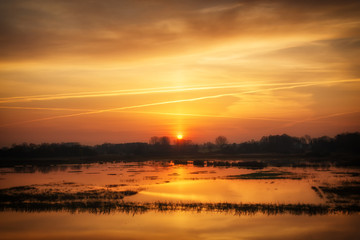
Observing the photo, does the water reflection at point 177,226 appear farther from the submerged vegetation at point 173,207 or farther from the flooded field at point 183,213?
the submerged vegetation at point 173,207

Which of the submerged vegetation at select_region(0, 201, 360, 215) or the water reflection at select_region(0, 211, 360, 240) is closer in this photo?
the water reflection at select_region(0, 211, 360, 240)

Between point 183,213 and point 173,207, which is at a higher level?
point 173,207

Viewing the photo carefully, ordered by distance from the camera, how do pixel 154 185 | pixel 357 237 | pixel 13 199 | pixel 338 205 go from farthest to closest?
pixel 154 185
pixel 13 199
pixel 338 205
pixel 357 237

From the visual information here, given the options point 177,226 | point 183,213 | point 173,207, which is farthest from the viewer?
point 173,207

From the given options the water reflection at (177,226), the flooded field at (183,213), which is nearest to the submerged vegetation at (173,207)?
the flooded field at (183,213)

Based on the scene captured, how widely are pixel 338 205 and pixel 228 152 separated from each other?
128 metres

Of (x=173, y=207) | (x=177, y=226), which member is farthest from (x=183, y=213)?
(x=177, y=226)

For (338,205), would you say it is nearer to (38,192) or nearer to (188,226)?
(188,226)

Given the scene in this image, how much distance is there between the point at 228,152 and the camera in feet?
511

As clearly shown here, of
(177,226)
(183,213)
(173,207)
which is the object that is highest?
(173,207)

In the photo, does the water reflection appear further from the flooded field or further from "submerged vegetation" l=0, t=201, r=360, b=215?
"submerged vegetation" l=0, t=201, r=360, b=215

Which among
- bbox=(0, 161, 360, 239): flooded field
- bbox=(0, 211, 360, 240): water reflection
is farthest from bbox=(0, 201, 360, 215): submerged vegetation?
bbox=(0, 211, 360, 240): water reflection

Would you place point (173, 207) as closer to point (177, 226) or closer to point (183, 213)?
point (183, 213)

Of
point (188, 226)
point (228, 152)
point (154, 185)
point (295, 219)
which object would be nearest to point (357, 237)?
point (295, 219)
